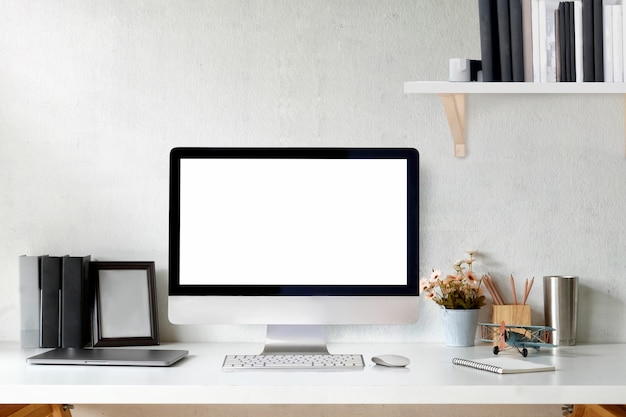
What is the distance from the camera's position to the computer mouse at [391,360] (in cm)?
167

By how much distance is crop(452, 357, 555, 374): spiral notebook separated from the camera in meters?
1.61

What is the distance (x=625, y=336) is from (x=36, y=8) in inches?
73.4

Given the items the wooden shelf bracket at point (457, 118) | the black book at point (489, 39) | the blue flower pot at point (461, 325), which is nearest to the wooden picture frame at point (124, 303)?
the blue flower pot at point (461, 325)

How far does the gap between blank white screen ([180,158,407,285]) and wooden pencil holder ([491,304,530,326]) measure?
31 cm

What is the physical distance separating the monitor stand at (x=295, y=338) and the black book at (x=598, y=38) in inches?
35.7

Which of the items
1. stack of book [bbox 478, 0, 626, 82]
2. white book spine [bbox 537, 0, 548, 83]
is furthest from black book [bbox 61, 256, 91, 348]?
white book spine [bbox 537, 0, 548, 83]

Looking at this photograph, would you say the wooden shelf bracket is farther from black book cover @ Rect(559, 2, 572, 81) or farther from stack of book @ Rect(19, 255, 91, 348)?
stack of book @ Rect(19, 255, 91, 348)

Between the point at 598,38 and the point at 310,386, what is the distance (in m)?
1.05

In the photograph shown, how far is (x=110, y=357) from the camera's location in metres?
1.73

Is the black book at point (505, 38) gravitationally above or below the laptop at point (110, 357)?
above

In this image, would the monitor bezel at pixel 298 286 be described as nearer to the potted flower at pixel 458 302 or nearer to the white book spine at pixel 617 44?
the potted flower at pixel 458 302

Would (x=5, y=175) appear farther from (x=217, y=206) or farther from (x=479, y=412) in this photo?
(x=479, y=412)

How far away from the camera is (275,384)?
152cm

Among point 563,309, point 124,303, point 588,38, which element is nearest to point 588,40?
point 588,38
